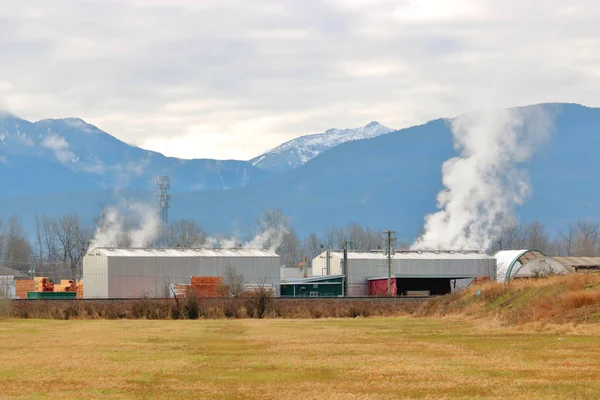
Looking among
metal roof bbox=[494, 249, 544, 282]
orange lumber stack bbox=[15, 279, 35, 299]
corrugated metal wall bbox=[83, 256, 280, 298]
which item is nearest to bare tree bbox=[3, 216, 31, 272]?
orange lumber stack bbox=[15, 279, 35, 299]

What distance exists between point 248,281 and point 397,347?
7019cm

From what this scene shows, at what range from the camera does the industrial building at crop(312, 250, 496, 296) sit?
362 ft

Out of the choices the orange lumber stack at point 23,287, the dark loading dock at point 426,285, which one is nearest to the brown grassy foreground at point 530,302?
the dark loading dock at point 426,285

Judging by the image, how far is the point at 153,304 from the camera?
5734 cm

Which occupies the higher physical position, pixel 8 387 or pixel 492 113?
pixel 492 113

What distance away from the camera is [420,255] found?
115m

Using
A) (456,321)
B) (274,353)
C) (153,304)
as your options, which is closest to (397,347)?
(274,353)

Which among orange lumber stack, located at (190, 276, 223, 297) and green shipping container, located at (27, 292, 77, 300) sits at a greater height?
orange lumber stack, located at (190, 276, 223, 297)

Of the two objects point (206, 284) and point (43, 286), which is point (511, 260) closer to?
point (206, 284)

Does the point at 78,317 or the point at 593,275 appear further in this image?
the point at 78,317

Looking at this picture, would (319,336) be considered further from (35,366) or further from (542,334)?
(35,366)

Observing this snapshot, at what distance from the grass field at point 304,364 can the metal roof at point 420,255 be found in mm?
72682

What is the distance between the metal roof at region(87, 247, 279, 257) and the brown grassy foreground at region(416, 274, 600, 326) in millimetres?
46710

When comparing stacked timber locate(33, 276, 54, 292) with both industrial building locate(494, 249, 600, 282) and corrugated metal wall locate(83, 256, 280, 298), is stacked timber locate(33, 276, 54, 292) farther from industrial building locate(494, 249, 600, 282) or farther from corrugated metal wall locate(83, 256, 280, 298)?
industrial building locate(494, 249, 600, 282)
